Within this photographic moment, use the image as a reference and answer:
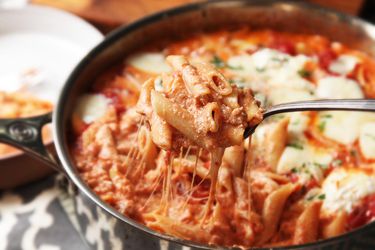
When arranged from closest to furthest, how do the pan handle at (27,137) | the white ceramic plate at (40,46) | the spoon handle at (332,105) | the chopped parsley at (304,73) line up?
1. the spoon handle at (332,105)
2. the pan handle at (27,137)
3. the chopped parsley at (304,73)
4. the white ceramic plate at (40,46)

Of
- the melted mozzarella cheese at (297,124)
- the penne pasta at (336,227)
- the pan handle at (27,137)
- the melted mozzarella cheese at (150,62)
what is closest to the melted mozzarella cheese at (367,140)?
the melted mozzarella cheese at (297,124)

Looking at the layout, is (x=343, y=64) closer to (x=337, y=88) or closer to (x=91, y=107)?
(x=337, y=88)

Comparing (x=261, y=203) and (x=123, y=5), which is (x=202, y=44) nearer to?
(x=123, y=5)

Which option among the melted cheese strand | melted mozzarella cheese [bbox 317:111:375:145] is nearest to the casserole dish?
the melted cheese strand

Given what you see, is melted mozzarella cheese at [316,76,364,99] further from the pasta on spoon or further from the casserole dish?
the pasta on spoon

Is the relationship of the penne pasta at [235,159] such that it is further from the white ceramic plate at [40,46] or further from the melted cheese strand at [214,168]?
the white ceramic plate at [40,46]

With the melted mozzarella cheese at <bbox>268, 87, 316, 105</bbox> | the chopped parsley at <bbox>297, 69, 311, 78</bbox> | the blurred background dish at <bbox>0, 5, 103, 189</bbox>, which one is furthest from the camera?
the blurred background dish at <bbox>0, 5, 103, 189</bbox>
